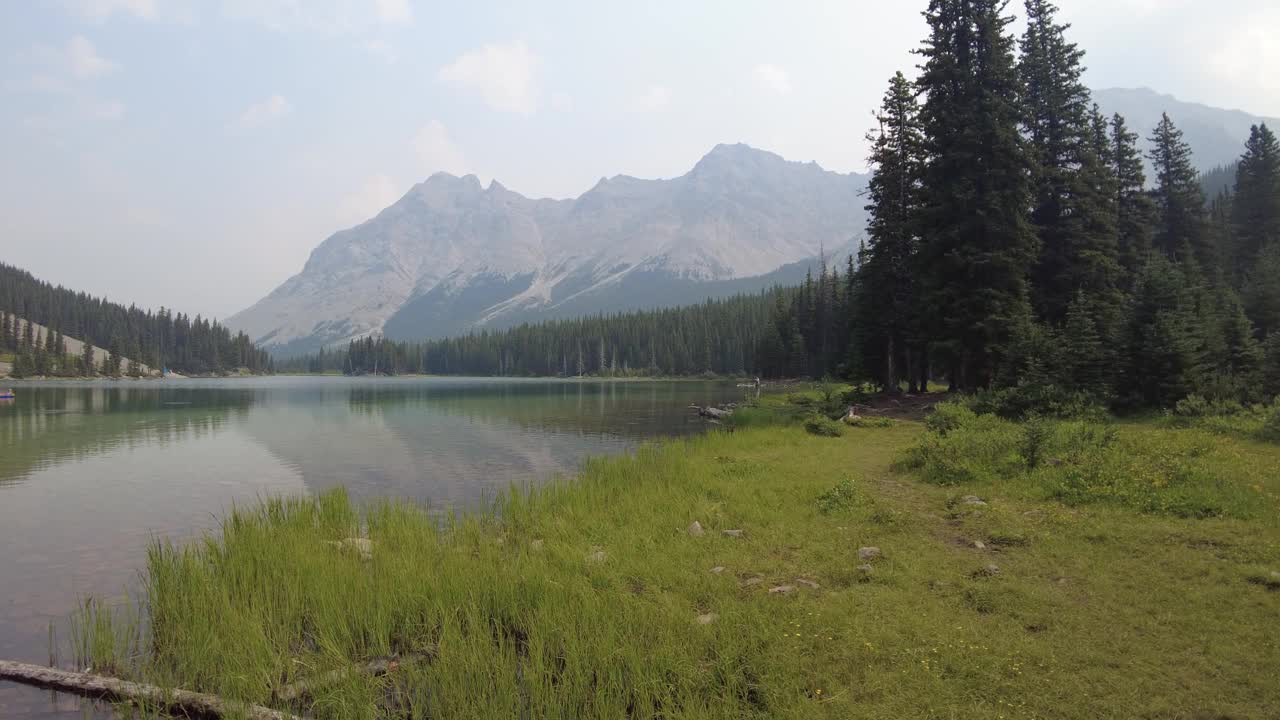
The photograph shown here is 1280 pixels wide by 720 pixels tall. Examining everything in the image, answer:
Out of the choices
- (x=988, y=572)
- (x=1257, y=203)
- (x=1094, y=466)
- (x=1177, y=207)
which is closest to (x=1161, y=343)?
(x=1094, y=466)

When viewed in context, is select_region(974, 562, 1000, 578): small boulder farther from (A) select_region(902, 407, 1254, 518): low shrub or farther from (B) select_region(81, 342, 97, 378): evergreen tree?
(B) select_region(81, 342, 97, 378): evergreen tree

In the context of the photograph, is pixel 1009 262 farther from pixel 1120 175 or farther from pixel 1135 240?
pixel 1120 175

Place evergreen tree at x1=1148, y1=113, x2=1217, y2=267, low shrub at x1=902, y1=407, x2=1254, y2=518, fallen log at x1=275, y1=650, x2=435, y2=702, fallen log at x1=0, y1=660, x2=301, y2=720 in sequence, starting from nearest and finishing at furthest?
fallen log at x1=0, y1=660, x2=301, y2=720, fallen log at x1=275, y1=650, x2=435, y2=702, low shrub at x1=902, y1=407, x2=1254, y2=518, evergreen tree at x1=1148, y1=113, x2=1217, y2=267

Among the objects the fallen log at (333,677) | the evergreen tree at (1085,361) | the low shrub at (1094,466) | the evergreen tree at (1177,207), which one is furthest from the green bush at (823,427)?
the evergreen tree at (1177,207)

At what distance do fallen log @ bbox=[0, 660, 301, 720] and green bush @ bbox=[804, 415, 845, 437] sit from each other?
24059mm

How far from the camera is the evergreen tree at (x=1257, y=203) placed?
A: 2438 inches

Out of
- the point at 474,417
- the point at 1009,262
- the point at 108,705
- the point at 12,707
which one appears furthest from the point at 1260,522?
the point at 474,417

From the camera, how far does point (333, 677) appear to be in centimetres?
754

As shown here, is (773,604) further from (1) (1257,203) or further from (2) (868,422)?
(1) (1257,203)

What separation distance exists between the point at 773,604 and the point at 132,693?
8.12 meters

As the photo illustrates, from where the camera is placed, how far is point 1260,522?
10.8m

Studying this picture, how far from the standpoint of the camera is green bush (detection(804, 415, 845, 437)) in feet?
90.3

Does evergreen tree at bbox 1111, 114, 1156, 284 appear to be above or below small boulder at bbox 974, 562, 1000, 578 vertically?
above

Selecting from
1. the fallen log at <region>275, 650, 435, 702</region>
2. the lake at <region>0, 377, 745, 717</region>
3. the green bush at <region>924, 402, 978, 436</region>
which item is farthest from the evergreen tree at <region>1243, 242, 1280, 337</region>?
the fallen log at <region>275, 650, 435, 702</region>
